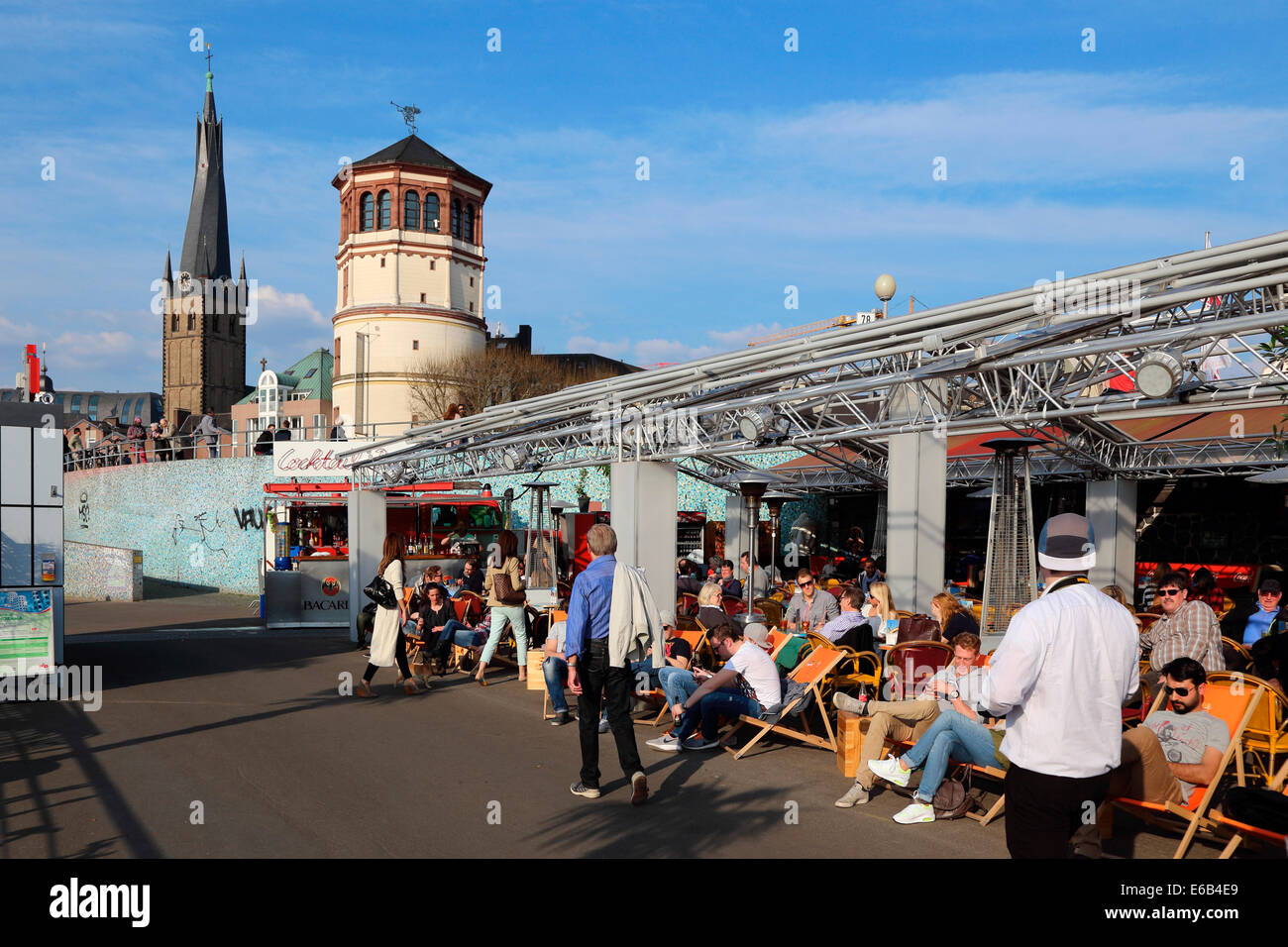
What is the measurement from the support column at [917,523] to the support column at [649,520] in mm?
2578

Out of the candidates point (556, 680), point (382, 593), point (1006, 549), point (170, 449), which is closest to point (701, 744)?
point (556, 680)

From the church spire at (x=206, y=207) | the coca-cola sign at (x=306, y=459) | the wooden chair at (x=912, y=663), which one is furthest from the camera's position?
the church spire at (x=206, y=207)

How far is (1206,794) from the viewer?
4984 mm

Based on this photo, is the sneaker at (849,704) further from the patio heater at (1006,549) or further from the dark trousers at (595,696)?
the patio heater at (1006,549)

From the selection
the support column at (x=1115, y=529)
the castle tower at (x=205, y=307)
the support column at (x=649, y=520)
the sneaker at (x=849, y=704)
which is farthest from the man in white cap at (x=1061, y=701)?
the castle tower at (x=205, y=307)

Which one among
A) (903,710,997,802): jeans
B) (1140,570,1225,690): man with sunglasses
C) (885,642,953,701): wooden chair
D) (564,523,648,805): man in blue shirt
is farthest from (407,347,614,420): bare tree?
(903,710,997,802): jeans

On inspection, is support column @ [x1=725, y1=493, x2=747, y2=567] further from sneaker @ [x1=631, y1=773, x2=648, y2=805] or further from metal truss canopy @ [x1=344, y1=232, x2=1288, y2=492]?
sneaker @ [x1=631, y1=773, x2=648, y2=805]

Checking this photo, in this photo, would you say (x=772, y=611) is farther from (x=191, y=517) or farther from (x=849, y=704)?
(x=191, y=517)

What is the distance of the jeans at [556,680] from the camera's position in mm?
9297

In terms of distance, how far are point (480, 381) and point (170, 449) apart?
1286 centimetres

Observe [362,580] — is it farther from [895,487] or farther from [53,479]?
[895,487]

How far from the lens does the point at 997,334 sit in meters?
8.41
